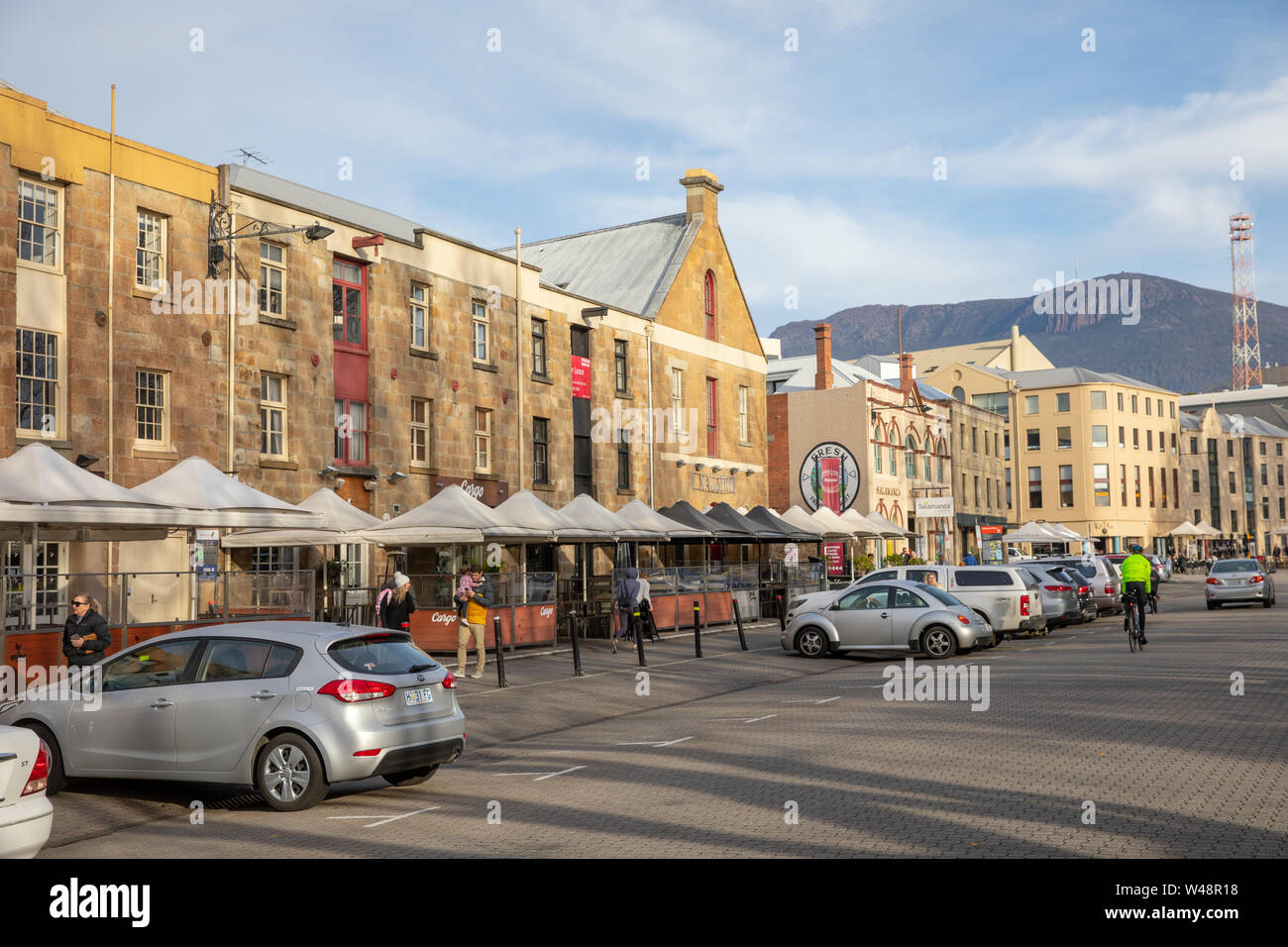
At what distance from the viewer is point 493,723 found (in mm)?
16500

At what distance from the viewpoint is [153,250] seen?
24.8m

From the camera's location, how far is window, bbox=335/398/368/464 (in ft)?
96.8

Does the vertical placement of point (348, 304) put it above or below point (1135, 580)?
above

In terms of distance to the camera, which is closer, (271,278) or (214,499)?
(214,499)

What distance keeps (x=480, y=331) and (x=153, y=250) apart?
1144 cm

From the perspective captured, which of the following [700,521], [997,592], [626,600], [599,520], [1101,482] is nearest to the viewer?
[997,592]

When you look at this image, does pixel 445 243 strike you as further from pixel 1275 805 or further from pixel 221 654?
pixel 1275 805

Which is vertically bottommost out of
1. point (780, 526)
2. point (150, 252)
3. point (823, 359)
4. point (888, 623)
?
point (888, 623)

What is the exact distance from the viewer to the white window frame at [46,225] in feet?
73.5

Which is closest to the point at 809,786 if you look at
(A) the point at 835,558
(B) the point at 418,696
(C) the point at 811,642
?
(B) the point at 418,696

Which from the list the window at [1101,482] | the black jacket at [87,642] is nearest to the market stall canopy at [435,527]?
the black jacket at [87,642]

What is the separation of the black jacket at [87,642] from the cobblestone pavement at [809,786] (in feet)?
7.37

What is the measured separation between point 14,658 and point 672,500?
28.8 metres

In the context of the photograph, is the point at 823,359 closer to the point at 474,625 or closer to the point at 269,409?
the point at 269,409
